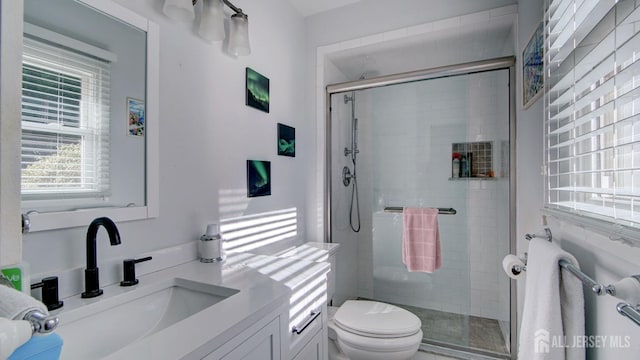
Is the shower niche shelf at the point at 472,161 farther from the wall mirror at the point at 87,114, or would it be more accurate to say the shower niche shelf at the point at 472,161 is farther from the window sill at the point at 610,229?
the wall mirror at the point at 87,114

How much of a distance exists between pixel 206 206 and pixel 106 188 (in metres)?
0.43

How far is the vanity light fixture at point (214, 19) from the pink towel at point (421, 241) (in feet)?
5.34

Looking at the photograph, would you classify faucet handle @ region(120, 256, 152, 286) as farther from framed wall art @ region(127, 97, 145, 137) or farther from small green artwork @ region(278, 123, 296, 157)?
small green artwork @ region(278, 123, 296, 157)

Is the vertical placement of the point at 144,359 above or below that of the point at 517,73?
below

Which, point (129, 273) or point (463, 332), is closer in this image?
point (129, 273)

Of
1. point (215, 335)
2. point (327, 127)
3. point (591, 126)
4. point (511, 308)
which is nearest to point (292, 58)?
point (327, 127)

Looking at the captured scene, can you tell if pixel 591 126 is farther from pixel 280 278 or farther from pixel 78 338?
pixel 78 338

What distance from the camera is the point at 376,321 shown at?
63.3 inches

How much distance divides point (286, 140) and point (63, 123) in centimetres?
123

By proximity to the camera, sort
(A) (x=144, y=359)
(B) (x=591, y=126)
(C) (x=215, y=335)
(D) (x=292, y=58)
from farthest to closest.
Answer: (D) (x=292, y=58)
(B) (x=591, y=126)
(C) (x=215, y=335)
(A) (x=144, y=359)

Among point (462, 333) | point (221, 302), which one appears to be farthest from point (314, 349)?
point (462, 333)

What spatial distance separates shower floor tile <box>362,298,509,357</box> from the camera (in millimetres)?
1928

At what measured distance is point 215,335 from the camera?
2.18ft

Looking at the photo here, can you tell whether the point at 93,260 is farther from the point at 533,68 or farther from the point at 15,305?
the point at 533,68
